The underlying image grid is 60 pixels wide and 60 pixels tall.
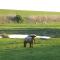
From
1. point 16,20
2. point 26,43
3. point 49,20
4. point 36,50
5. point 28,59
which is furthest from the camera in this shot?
point 49,20

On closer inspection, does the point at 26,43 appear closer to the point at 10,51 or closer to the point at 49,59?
the point at 10,51

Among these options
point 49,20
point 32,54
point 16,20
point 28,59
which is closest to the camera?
point 28,59

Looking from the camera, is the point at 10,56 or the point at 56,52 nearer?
the point at 10,56

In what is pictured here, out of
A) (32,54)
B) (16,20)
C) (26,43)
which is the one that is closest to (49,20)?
(16,20)

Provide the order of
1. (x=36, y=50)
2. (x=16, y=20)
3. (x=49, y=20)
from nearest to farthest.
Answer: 1. (x=36, y=50)
2. (x=16, y=20)
3. (x=49, y=20)

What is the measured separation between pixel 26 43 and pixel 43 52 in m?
2.83

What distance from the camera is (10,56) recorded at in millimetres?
16719

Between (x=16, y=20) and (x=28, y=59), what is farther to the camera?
(x=16, y=20)

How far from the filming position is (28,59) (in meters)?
15.8

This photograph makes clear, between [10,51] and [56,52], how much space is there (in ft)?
8.51

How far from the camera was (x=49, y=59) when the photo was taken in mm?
15859

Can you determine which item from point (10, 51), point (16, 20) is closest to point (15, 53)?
point (10, 51)

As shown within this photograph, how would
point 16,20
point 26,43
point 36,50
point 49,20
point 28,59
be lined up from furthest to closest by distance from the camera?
point 49,20 → point 16,20 → point 26,43 → point 36,50 → point 28,59

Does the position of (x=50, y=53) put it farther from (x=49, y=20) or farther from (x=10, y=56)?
(x=49, y=20)
